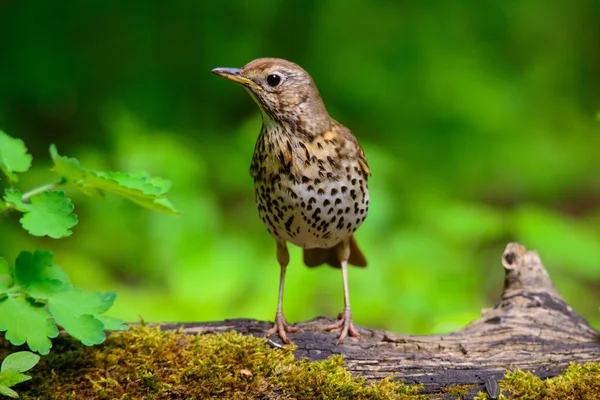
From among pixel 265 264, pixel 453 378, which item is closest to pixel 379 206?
pixel 265 264

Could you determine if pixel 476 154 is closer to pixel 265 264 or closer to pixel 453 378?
pixel 265 264

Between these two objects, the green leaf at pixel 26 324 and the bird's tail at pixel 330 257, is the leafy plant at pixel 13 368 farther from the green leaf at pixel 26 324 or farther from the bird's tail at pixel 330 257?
the bird's tail at pixel 330 257

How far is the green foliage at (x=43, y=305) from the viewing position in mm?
2273

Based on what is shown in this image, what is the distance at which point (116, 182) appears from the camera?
2.49 metres

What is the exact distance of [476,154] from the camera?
591 centimetres

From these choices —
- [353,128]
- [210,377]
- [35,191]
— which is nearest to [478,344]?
[210,377]

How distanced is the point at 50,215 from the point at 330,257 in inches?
62.1

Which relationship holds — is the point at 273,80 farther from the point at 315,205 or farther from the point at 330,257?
the point at 330,257

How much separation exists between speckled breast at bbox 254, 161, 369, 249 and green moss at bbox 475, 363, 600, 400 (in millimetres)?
896

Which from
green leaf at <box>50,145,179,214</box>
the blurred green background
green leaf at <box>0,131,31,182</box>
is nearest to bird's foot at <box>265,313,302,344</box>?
green leaf at <box>50,145,179,214</box>

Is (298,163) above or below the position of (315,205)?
above

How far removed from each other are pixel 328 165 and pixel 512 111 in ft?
11.5

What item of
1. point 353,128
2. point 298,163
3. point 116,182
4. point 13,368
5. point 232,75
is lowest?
point 13,368

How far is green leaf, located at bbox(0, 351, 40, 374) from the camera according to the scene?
2.23 meters
